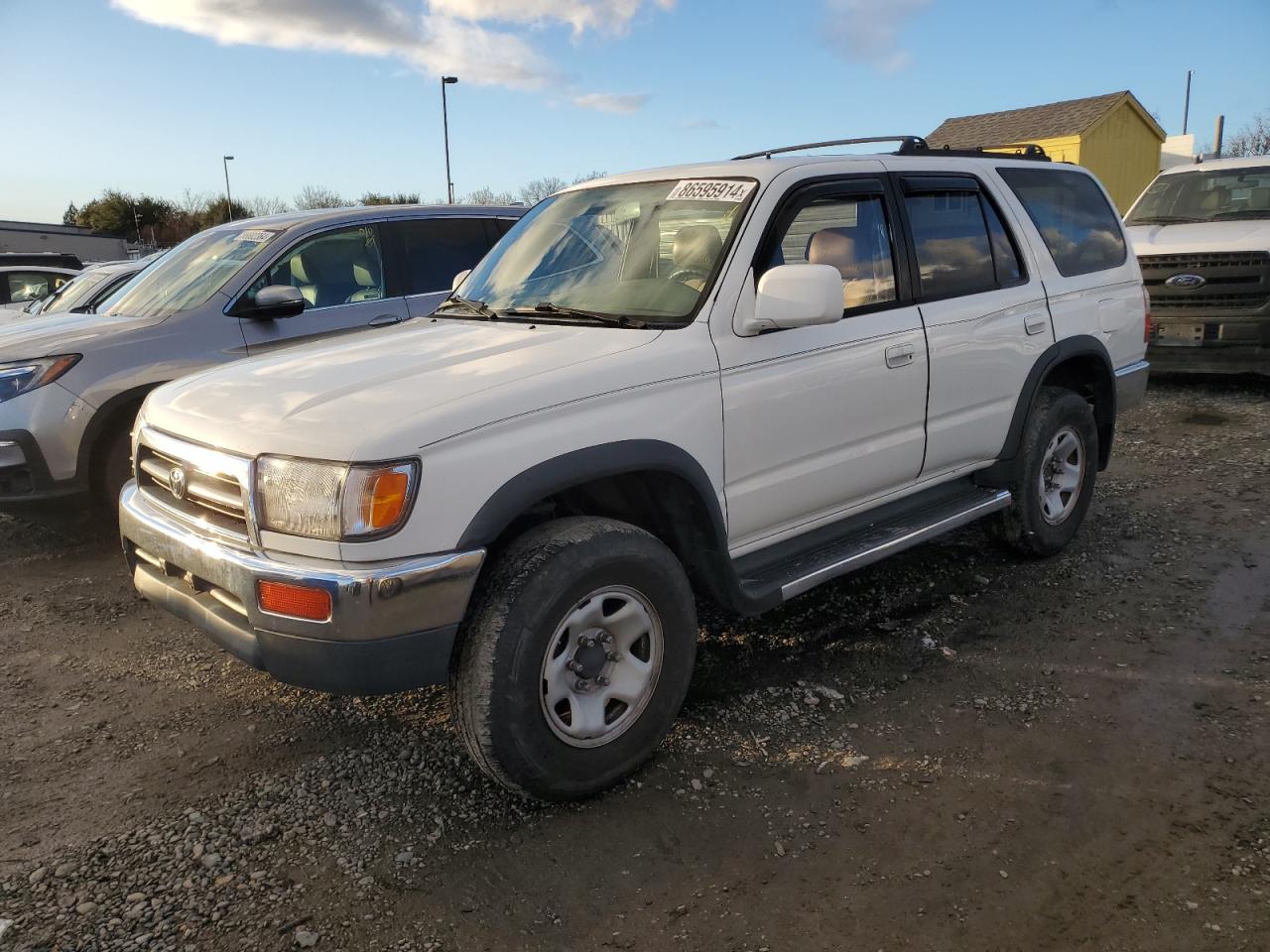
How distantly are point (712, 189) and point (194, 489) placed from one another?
2113 millimetres

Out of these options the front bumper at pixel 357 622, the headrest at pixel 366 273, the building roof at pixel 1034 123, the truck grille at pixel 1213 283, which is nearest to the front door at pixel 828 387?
the front bumper at pixel 357 622

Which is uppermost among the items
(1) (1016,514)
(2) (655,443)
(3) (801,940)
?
(2) (655,443)

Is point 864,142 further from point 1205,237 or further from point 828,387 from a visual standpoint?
point 1205,237

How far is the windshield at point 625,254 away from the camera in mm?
3334

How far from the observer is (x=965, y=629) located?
13.5ft

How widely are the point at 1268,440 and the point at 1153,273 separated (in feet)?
7.77

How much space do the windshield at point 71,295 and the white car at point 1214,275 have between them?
9.31m

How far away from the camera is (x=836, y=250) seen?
12.2ft

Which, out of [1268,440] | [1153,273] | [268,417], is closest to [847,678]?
[268,417]

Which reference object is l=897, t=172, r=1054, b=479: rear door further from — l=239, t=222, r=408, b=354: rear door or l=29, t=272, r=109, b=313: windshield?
l=29, t=272, r=109, b=313: windshield

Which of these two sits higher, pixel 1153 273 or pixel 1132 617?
pixel 1153 273

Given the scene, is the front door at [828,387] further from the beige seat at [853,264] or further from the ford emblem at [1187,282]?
the ford emblem at [1187,282]

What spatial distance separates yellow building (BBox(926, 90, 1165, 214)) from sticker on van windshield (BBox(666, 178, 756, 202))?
24.2 m

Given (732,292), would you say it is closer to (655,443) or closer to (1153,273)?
(655,443)
